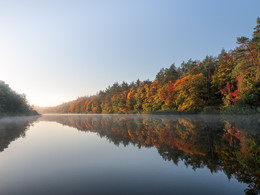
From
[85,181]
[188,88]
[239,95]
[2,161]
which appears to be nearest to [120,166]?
[85,181]

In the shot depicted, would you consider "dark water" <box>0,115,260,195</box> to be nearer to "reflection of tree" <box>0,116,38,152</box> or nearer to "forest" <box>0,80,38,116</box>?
"reflection of tree" <box>0,116,38,152</box>

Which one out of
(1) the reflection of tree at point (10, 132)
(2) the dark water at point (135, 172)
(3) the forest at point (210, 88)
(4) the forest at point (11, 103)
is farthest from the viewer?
(4) the forest at point (11, 103)

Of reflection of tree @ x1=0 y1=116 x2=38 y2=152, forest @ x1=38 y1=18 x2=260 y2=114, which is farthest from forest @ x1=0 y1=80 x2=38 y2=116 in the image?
forest @ x1=38 y1=18 x2=260 y2=114

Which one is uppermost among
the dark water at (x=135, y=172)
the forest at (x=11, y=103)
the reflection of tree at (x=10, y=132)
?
the forest at (x=11, y=103)

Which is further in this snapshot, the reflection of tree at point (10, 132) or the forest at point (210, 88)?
the forest at point (210, 88)

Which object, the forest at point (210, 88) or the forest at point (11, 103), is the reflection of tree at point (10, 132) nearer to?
the forest at point (210, 88)

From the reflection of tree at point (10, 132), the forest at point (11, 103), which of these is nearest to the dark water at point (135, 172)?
the reflection of tree at point (10, 132)

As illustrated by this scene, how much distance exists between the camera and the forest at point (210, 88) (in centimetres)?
2306

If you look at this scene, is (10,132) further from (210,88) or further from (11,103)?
(11,103)

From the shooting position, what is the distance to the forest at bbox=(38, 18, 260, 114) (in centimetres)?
2306

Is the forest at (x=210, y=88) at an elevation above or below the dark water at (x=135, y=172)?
above

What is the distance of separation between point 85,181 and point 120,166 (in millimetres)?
1123

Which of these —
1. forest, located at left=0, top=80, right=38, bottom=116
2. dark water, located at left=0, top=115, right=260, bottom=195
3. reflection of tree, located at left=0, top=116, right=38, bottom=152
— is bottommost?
dark water, located at left=0, top=115, right=260, bottom=195

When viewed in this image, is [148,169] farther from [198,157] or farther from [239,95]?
[239,95]
